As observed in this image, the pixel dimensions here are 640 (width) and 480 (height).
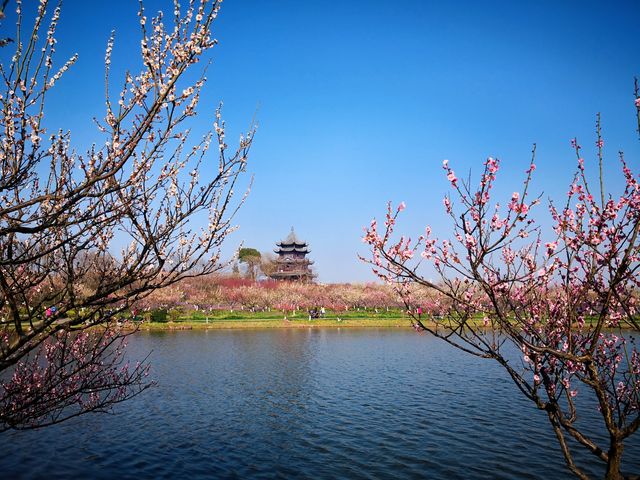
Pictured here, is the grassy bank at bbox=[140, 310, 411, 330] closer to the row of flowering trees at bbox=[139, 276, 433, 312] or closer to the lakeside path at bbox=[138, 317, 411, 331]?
the lakeside path at bbox=[138, 317, 411, 331]

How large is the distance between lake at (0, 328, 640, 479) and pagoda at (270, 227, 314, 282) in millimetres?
58960

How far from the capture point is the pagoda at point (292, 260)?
86062mm

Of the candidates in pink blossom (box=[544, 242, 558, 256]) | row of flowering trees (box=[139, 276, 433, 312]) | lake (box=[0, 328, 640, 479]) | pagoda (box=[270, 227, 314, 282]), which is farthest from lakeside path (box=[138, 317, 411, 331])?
pink blossom (box=[544, 242, 558, 256])

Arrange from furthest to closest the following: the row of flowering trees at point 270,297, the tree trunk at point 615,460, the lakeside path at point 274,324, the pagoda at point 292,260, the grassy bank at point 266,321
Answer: the pagoda at point 292,260
the row of flowering trees at point 270,297
the grassy bank at point 266,321
the lakeside path at point 274,324
the tree trunk at point 615,460

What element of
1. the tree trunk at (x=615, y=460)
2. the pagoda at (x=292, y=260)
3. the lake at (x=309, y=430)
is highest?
the pagoda at (x=292, y=260)

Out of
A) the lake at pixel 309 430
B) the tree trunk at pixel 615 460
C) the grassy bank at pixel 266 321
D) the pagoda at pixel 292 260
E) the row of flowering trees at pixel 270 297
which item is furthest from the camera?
the pagoda at pixel 292 260

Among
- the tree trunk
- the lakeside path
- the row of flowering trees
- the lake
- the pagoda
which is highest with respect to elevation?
the pagoda

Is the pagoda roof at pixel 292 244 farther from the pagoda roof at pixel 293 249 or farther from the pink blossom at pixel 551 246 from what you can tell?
the pink blossom at pixel 551 246

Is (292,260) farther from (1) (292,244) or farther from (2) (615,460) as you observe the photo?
(2) (615,460)

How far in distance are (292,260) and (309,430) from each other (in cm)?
7371

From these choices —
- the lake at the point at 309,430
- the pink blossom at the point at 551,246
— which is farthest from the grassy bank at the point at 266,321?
the pink blossom at the point at 551,246

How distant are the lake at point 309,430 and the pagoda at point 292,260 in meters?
59.0

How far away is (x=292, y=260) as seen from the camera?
88875 mm

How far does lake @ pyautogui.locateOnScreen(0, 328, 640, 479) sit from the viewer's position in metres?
12.2
